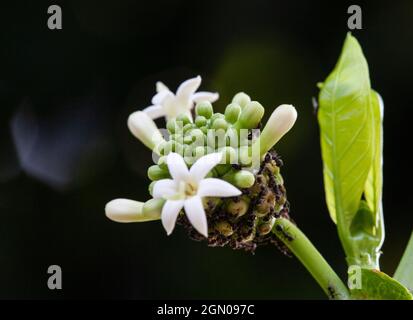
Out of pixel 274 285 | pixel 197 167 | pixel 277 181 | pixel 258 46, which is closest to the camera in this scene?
pixel 197 167

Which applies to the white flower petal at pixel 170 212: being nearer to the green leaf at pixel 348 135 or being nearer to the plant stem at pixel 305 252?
the plant stem at pixel 305 252

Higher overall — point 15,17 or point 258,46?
point 15,17

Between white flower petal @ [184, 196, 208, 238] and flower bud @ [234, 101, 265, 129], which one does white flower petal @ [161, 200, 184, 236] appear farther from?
flower bud @ [234, 101, 265, 129]

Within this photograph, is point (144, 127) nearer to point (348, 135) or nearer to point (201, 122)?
point (201, 122)

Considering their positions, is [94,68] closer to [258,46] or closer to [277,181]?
[258,46]

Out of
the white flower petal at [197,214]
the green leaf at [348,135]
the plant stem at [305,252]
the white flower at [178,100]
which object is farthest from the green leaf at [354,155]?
the white flower petal at [197,214]

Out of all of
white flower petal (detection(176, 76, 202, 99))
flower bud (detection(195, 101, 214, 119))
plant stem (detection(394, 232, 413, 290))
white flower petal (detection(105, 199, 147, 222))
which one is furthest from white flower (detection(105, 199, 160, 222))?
plant stem (detection(394, 232, 413, 290))

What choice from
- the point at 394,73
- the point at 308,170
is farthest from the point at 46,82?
the point at 394,73
